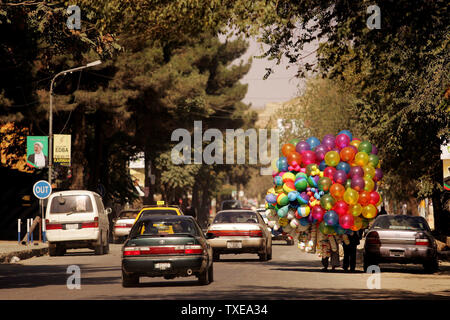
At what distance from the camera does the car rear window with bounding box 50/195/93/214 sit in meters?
34.2

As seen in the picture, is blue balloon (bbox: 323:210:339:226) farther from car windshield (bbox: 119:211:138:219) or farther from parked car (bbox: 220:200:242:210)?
parked car (bbox: 220:200:242:210)

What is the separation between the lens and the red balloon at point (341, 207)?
71.5ft

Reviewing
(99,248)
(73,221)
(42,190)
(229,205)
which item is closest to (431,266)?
(99,248)

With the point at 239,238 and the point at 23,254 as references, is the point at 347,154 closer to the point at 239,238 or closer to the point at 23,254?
the point at 239,238

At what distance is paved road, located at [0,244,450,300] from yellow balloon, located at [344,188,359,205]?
70.9 inches

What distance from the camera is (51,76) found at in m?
48.7

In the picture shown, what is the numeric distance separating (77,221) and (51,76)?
649 inches

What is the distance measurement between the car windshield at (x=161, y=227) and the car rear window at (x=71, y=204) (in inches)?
573

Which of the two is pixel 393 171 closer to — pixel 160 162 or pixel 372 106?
pixel 372 106

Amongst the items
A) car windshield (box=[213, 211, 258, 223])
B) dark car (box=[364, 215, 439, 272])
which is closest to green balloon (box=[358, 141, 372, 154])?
dark car (box=[364, 215, 439, 272])

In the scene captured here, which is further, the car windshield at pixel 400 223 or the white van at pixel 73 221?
the white van at pixel 73 221

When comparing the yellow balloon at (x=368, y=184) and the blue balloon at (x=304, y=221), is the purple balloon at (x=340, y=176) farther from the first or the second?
the blue balloon at (x=304, y=221)

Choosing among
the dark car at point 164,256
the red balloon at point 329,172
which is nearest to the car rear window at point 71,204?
the red balloon at point 329,172

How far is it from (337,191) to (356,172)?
0.69 metres
